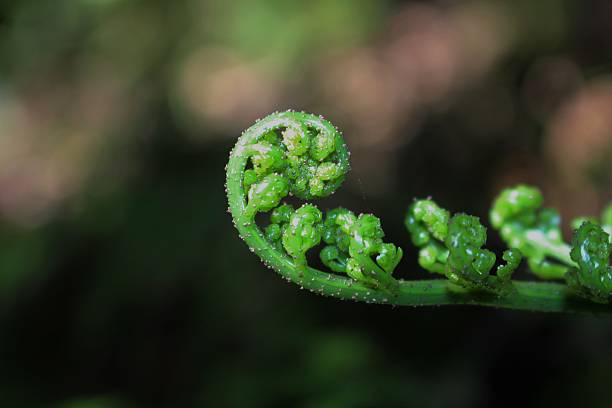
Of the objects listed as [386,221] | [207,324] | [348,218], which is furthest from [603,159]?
[348,218]

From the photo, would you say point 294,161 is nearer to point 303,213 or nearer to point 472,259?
point 303,213

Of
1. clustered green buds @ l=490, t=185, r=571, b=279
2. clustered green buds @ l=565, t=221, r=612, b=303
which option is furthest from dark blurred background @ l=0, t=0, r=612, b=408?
clustered green buds @ l=565, t=221, r=612, b=303

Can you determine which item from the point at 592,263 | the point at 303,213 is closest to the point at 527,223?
the point at 592,263

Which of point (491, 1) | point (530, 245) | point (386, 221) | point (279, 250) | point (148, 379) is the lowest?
point (148, 379)

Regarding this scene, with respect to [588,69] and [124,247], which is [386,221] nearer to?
[124,247]

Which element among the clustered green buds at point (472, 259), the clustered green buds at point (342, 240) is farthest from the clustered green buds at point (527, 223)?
the clustered green buds at point (342, 240)

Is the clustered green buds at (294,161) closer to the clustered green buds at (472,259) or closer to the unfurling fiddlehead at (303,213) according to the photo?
the unfurling fiddlehead at (303,213)
